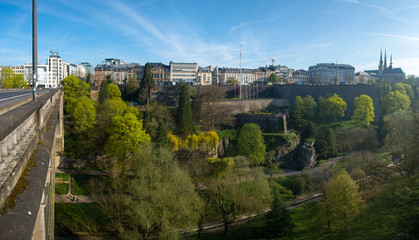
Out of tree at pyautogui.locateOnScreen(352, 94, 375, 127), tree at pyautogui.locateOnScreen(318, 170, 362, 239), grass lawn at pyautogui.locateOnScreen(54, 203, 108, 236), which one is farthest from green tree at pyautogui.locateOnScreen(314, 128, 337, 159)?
grass lawn at pyautogui.locateOnScreen(54, 203, 108, 236)

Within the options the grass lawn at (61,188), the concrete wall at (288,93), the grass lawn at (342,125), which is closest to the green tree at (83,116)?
the grass lawn at (61,188)

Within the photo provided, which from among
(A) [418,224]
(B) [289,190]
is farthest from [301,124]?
(A) [418,224]

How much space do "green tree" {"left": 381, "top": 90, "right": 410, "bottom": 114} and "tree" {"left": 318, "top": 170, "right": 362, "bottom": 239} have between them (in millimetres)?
39649

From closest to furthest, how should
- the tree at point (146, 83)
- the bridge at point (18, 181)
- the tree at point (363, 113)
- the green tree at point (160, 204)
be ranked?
the bridge at point (18, 181)
the green tree at point (160, 204)
the tree at point (363, 113)
the tree at point (146, 83)

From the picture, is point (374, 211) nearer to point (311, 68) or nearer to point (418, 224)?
point (418, 224)

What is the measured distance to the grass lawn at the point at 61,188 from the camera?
25.8 metres

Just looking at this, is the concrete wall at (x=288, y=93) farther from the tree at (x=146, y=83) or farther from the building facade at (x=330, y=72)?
the building facade at (x=330, y=72)

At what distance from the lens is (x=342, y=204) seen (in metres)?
19.6

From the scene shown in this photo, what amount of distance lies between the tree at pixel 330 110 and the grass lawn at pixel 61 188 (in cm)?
4225

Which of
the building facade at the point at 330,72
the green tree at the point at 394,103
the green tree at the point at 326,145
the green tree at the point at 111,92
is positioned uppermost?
the building facade at the point at 330,72

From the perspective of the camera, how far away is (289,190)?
29.9 m

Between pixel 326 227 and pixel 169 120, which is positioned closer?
pixel 326 227

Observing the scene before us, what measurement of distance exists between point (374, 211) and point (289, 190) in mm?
12142

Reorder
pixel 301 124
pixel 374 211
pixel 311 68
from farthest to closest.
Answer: pixel 311 68 → pixel 301 124 → pixel 374 211
